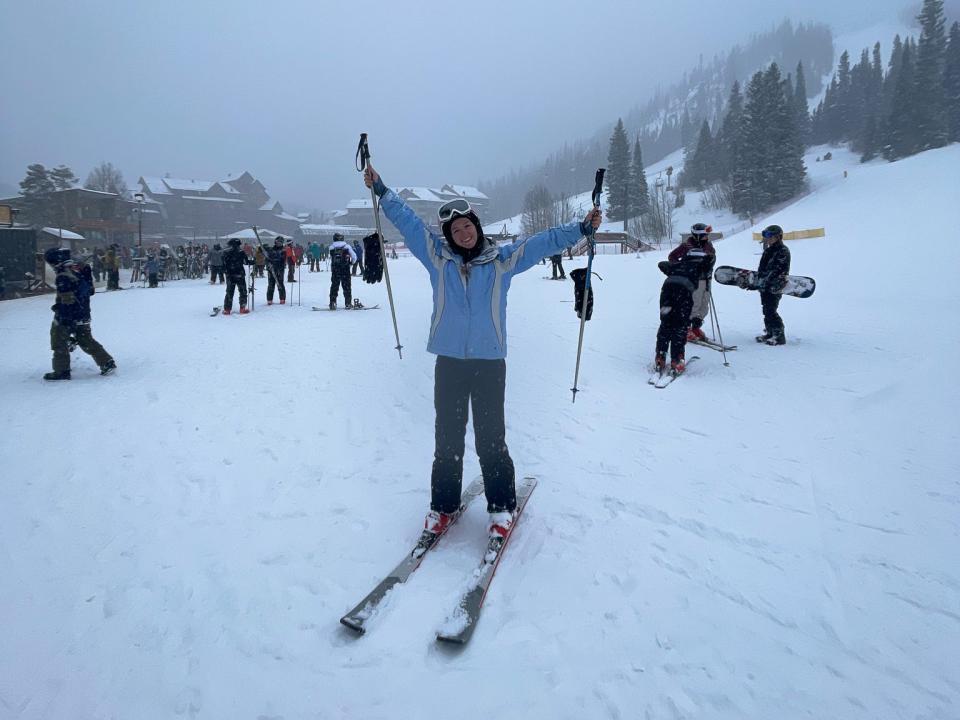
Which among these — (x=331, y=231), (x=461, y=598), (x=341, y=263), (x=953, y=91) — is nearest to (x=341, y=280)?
(x=341, y=263)

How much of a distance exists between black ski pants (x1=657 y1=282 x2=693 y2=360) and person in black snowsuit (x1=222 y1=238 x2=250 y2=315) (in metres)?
9.90

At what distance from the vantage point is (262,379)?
7.30 m

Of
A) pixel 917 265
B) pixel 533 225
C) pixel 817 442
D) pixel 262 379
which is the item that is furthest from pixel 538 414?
pixel 533 225

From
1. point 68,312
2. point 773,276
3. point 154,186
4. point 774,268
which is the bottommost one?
point 68,312

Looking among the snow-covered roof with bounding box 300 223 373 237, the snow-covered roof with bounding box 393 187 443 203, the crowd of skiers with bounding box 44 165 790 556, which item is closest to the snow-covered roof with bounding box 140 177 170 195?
the snow-covered roof with bounding box 300 223 373 237

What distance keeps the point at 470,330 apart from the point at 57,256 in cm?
685

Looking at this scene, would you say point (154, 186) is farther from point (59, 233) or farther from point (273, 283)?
point (273, 283)

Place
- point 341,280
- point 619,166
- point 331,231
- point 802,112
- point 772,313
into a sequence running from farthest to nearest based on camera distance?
point 331,231, point 802,112, point 619,166, point 341,280, point 772,313

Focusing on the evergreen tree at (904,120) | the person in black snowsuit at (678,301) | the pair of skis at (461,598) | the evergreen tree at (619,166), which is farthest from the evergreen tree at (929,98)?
the pair of skis at (461,598)

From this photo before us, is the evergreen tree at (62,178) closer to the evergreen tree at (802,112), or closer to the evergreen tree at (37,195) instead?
the evergreen tree at (37,195)

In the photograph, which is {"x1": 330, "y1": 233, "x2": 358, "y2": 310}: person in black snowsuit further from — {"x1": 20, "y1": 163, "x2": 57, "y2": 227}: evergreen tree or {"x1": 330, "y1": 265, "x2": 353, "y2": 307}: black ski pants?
{"x1": 20, "y1": 163, "x2": 57, "y2": 227}: evergreen tree

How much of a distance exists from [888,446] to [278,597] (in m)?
5.25

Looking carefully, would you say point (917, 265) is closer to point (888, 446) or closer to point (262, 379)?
point (888, 446)

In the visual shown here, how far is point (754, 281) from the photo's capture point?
329 inches
